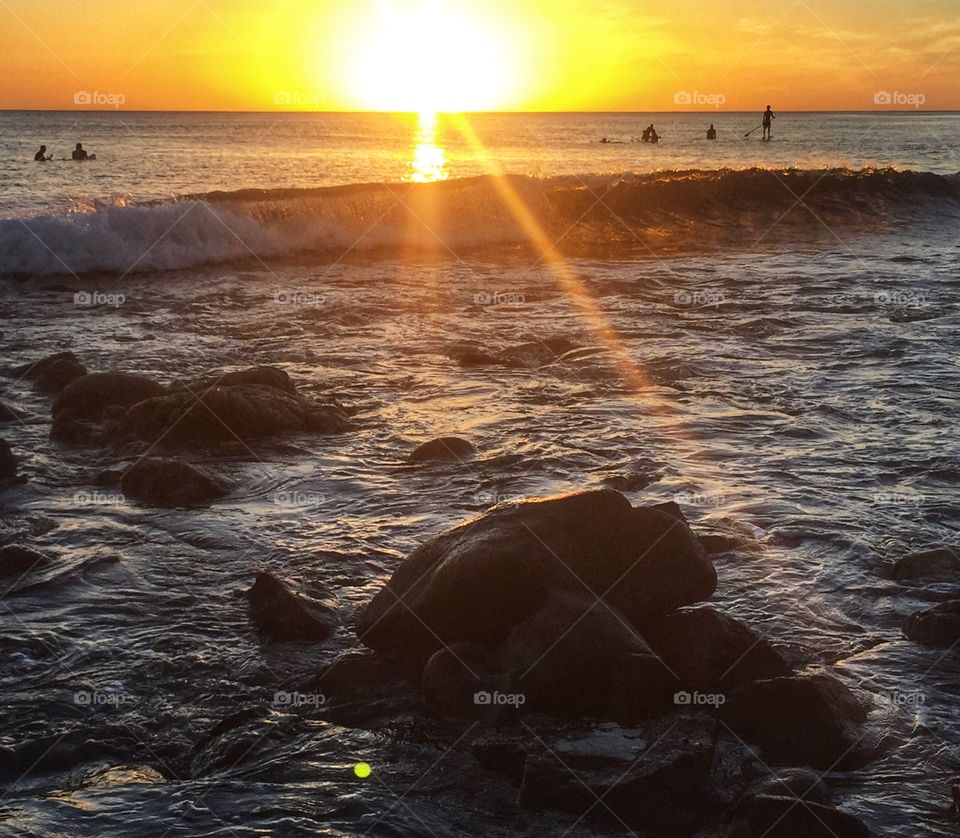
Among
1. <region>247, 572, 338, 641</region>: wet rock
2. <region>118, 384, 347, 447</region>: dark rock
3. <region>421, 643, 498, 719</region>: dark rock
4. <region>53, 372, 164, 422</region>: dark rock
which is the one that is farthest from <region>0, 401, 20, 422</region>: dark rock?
<region>421, 643, 498, 719</region>: dark rock

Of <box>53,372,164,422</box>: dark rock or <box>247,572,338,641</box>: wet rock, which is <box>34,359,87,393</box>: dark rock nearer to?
<box>53,372,164,422</box>: dark rock

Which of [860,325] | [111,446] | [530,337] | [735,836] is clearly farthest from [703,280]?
[735,836]

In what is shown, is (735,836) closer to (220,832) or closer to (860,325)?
(220,832)

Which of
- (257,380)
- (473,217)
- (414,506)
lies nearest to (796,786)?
(414,506)

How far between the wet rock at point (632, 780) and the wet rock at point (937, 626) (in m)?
1.88

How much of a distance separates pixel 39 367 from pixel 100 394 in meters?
2.37

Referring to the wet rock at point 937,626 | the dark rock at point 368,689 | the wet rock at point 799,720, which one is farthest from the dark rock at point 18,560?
the wet rock at point 937,626

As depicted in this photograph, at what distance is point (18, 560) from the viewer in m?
7.49

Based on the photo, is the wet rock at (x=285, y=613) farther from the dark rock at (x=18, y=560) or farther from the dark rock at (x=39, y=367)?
the dark rock at (x=39, y=367)

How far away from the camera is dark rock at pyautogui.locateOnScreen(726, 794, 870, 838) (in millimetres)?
4500

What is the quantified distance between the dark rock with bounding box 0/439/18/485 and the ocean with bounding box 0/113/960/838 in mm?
160

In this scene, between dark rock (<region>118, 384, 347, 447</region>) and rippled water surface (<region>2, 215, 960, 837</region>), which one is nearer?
rippled water surface (<region>2, 215, 960, 837</region>)

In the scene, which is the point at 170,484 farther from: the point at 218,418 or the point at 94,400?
the point at 94,400

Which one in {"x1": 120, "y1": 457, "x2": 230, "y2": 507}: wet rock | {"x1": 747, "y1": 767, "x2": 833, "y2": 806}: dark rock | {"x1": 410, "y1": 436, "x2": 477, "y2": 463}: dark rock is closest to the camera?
{"x1": 747, "y1": 767, "x2": 833, "y2": 806}: dark rock
